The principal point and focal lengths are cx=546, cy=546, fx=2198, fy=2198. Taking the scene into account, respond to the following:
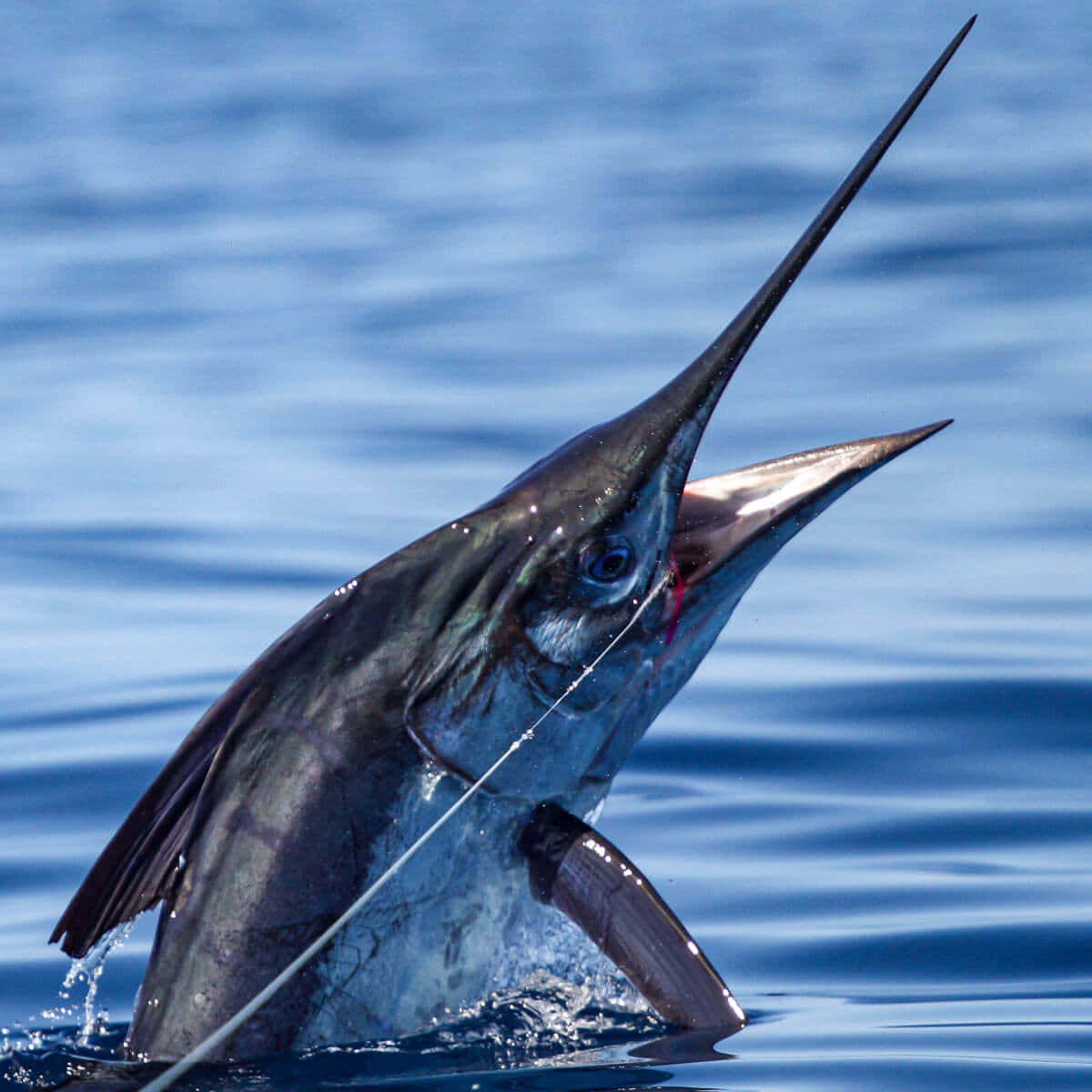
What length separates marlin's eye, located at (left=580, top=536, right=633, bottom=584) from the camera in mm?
4777

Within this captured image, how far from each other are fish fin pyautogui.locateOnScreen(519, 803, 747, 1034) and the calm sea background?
6.5 inches

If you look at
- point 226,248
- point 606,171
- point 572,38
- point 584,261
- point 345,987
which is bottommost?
point 345,987

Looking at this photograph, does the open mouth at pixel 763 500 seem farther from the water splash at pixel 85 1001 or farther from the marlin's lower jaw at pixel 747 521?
the water splash at pixel 85 1001

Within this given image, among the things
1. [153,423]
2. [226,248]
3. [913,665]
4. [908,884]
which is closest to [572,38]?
[226,248]

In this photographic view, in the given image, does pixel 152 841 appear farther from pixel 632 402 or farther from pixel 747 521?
pixel 632 402

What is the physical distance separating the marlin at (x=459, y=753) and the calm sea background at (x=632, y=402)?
0.80 feet

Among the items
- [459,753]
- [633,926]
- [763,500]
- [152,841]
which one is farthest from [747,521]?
[152,841]

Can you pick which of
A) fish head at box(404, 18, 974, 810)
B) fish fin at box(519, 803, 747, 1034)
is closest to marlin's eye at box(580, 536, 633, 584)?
fish head at box(404, 18, 974, 810)

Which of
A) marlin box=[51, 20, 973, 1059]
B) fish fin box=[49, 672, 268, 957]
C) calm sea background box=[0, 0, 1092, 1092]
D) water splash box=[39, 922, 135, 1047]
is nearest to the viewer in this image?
marlin box=[51, 20, 973, 1059]

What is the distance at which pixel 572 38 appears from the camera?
1483 inches

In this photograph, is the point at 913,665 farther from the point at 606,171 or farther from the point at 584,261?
the point at 606,171

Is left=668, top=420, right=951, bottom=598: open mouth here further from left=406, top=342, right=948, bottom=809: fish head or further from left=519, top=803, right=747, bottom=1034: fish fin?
left=519, top=803, right=747, bottom=1034: fish fin

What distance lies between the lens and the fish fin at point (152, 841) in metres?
4.70

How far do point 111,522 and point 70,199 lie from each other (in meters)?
18.0
